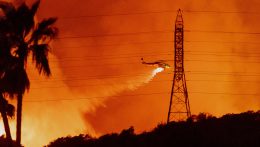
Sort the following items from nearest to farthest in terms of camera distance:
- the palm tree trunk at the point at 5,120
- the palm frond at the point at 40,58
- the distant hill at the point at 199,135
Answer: the distant hill at the point at 199,135
the palm frond at the point at 40,58
the palm tree trunk at the point at 5,120

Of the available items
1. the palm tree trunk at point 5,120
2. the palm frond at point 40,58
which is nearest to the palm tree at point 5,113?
the palm tree trunk at point 5,120

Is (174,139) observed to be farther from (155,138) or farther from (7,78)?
(7,78)

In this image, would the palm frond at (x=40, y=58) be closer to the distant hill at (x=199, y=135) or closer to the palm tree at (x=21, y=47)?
the palm tree at (x=21, y=47)

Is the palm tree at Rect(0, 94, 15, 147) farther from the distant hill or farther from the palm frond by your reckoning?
the distant hill

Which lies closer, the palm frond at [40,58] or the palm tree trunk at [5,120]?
the palm frond at [40,58]

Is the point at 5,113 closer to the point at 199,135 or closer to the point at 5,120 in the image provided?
the point at 5,120

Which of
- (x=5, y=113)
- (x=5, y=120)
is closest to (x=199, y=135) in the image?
(x=5, y=120)

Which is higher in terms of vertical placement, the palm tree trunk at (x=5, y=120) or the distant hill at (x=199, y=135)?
the palm tree trunk at (x=5, y=120)

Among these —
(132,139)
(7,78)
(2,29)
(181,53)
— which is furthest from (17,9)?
(181,53)

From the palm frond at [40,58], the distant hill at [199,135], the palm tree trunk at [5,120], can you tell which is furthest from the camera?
the palm tree trunk at [5,120]
